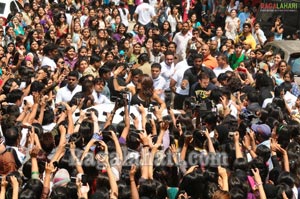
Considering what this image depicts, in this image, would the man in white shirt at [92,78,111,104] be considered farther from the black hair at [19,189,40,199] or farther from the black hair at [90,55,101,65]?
the black hair at [19,189,40,199]

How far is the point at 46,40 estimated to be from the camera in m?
16.2

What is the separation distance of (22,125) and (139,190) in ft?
9.03

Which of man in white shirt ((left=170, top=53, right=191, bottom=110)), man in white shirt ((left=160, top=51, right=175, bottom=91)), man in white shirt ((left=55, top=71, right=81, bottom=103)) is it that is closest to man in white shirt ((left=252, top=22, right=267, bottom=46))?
man in white shirt ((left=160, top=51, right=175, bottom=91))

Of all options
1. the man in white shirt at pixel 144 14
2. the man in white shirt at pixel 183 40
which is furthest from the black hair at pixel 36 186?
the man in white shirt at pixel 144 14

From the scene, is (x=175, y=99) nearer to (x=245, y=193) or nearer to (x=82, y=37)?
(x=82, y=37)

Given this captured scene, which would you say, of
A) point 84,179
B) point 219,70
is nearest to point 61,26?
point 219,70

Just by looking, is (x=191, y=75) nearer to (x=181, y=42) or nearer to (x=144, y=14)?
(x=181, y=42)

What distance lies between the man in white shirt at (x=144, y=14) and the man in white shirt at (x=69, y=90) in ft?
23.5

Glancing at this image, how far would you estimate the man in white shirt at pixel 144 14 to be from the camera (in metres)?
19.1

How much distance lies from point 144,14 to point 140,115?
891 centimetres

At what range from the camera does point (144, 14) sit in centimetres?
1912

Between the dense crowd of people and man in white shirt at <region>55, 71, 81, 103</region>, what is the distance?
0.02 m

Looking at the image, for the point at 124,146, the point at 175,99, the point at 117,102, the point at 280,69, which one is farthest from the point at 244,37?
the point at 124,146

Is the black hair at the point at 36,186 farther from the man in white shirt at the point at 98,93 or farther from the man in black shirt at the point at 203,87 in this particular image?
the man in black shirt at the point at 203,87
